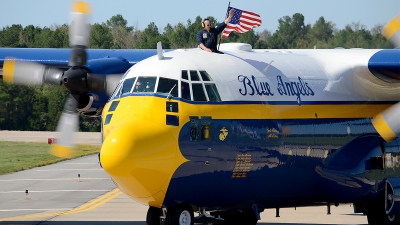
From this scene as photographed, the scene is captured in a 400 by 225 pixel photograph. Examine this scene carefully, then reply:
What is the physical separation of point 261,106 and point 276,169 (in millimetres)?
1355

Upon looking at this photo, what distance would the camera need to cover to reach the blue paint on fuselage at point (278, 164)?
16.0 m

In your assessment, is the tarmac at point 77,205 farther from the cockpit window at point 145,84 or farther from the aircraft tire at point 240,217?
the cockpit window at point 145,84

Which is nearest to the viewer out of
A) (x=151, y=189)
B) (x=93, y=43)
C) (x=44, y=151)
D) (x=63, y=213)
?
(x=151, y=189)

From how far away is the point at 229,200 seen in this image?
16781 millimetres

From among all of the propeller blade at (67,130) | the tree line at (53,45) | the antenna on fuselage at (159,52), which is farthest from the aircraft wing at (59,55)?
the tree line at (53,45)

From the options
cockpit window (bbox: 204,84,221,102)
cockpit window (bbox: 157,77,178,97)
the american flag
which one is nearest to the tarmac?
the american flag

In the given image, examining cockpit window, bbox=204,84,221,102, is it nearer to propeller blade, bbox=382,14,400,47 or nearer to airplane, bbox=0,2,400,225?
airplane, bbox=0,2,400,225

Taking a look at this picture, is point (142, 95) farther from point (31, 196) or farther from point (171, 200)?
point (31, 196)

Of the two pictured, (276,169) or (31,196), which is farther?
(31,196)

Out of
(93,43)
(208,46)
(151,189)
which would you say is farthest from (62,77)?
(93,43)

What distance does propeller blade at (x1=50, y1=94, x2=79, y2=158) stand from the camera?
60.8 ft

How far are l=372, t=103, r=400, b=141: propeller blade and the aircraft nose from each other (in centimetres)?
533

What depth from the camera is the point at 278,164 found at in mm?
17469

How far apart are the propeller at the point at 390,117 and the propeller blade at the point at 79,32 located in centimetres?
662
